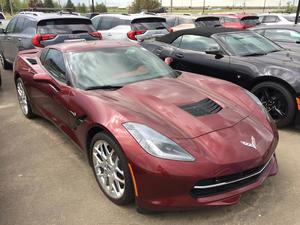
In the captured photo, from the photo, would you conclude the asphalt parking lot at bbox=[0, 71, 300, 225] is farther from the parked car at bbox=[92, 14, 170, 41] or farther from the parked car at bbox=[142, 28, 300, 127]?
the parked car at bbox=[92, 14, 170, 41]

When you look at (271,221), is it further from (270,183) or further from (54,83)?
(54,83)

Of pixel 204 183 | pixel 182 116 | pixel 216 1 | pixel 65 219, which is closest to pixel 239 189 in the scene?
pixel 204 183

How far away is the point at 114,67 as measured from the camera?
12.4ft

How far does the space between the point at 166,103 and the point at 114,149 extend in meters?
0.74

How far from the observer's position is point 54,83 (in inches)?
150

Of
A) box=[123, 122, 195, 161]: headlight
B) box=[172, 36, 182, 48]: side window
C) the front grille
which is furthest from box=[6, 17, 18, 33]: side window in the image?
the front grille

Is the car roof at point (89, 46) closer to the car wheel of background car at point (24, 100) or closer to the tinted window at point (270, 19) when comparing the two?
the car wheel of background car at point (24, 100)

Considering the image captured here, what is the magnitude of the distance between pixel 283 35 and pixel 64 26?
5856 mm

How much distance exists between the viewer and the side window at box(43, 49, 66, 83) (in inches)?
150

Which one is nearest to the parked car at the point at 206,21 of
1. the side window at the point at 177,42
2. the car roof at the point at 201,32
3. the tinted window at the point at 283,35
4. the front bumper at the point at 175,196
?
the tinted window at the point at 283,35

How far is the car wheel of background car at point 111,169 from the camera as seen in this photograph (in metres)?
2.68

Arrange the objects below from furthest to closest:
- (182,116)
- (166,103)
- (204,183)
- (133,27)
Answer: (133,27)
(166,103)
(182,116)
(204,183)

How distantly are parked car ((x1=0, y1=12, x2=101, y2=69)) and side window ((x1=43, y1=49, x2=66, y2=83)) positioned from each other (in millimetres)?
3012

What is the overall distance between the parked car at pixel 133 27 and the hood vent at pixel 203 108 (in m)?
6.21
